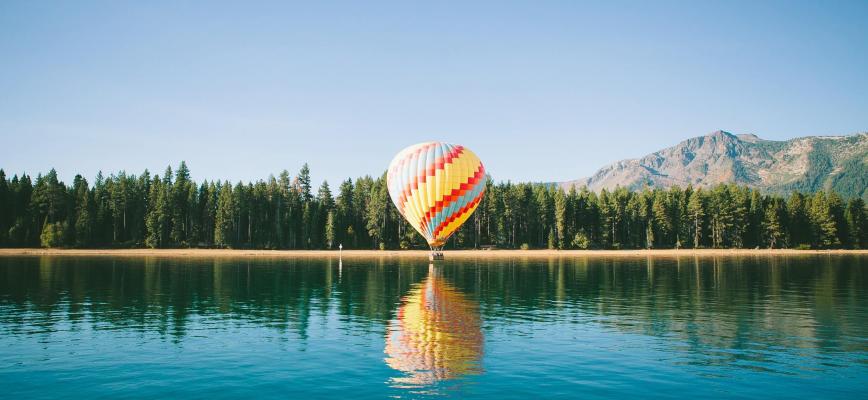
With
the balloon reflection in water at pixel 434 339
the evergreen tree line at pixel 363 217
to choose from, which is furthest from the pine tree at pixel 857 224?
the balloon reflection in water at pixel 434 339

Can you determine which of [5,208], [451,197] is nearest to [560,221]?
[451,197]

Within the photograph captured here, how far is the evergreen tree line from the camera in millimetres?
141375

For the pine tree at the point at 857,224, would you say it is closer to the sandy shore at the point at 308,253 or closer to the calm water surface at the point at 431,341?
the sandy shore at the point at 308,253

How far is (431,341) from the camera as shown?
29125 mm

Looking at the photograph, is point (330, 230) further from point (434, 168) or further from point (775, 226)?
point (775, 226)

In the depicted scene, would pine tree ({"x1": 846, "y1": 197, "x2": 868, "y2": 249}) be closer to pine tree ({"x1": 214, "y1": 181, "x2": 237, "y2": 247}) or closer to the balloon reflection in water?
the balloon reflection in water

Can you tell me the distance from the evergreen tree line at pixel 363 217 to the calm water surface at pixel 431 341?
91.3 meters

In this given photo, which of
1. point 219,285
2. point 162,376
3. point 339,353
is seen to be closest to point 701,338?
point 339,353

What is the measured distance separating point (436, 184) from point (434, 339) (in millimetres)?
52050

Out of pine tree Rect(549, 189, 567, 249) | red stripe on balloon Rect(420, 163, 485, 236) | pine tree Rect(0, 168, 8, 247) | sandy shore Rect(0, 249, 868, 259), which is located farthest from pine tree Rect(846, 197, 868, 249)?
pine tree Rect(0, 168, 8, 247)

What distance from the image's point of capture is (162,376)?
876 inches

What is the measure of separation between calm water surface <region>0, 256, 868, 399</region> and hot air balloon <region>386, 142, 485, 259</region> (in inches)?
1090

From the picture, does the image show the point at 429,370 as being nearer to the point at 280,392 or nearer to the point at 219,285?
the point at 280,392

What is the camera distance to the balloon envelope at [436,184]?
80.9 meters
